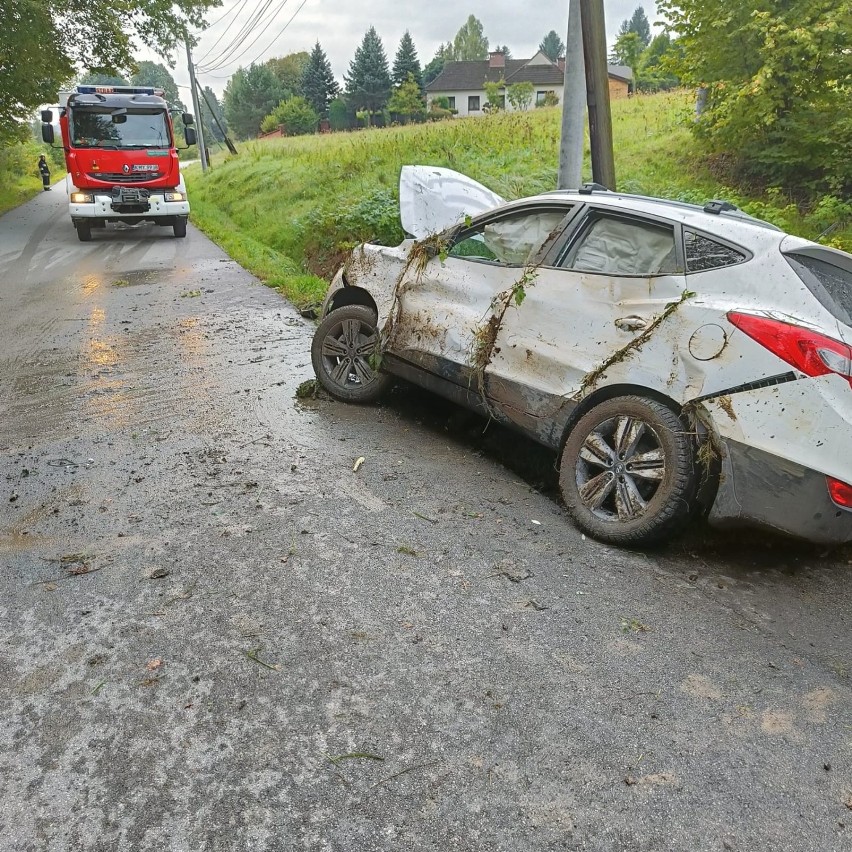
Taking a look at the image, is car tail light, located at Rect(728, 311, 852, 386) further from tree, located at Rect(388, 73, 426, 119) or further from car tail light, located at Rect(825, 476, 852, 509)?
tree, located at Rect(388, 73, 426, 119)

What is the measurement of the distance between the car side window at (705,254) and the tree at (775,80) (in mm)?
9211

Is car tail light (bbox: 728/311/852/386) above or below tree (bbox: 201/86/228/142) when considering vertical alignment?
below

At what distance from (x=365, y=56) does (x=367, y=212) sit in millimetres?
79992

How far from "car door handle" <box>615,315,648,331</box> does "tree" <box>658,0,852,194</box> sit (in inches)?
374

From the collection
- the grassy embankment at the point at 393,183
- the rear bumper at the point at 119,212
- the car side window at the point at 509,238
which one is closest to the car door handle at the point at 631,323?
the car side window at the point at 509,238

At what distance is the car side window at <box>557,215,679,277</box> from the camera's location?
12.4ft

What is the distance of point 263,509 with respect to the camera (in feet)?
13.4

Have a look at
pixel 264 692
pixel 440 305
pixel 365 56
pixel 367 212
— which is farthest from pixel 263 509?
pixel 365 56

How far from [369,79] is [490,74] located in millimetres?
14001

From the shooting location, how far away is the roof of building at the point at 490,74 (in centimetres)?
Answer: 7700

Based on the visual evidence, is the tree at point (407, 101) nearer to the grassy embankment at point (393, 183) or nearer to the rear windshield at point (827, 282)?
the grassy embankment at point (393, 183)

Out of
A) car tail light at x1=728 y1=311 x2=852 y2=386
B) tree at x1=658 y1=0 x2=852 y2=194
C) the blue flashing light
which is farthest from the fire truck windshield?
car tail light at x1=728 y1=311 x2=852 y2=386

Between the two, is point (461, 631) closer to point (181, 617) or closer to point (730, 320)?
point (181, 617)

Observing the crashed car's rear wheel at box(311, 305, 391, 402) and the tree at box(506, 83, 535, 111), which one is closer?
the crashed car's rear wheel at box(311, 305, 391, 402)
